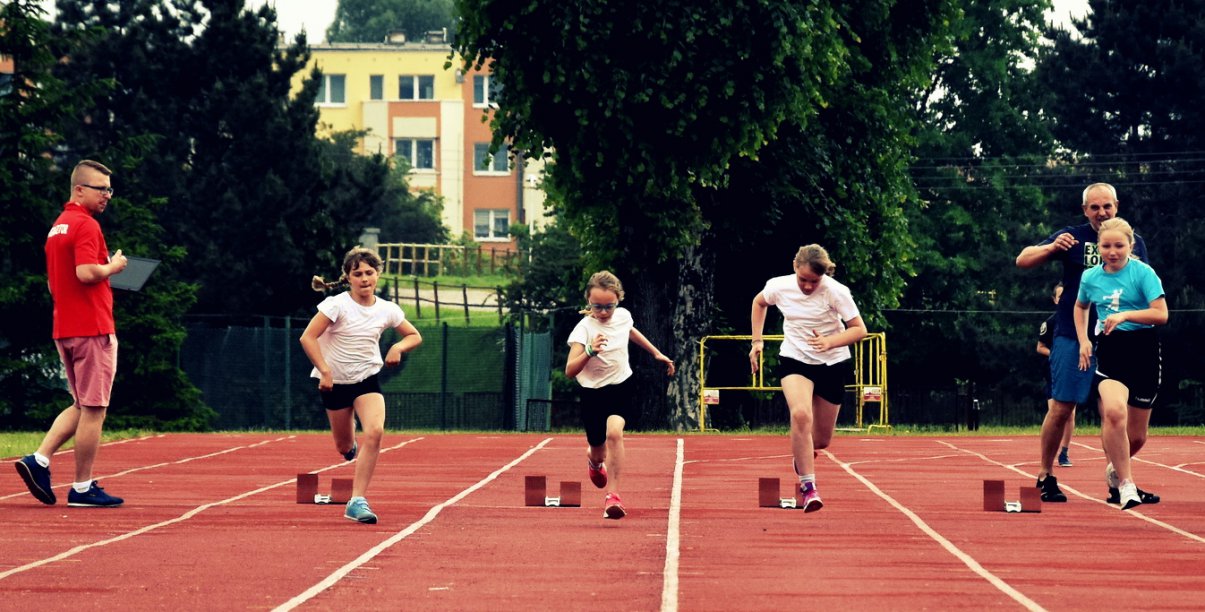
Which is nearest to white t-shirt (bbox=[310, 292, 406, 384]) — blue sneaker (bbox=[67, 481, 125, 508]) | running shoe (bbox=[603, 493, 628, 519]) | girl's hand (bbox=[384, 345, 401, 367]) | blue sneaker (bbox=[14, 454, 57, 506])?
girl's hand (bbox=[384, 345, 401, 367])

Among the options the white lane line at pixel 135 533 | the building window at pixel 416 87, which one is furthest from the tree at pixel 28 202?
the building window at pixel 416 87

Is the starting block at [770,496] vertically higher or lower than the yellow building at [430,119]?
lower

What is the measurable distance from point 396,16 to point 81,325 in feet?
341

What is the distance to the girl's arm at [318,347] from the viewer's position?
1107 centimetres

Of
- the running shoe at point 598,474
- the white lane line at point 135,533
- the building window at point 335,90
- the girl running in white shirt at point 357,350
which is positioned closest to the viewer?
the white lane line at point 135,533

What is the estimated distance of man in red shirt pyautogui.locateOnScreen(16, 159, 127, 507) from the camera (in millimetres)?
11680

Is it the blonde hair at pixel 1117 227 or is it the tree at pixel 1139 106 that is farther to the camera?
the tree at pixel 1139 106

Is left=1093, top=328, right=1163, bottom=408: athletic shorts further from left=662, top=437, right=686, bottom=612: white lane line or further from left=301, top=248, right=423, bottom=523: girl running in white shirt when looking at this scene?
left=301, top=248, right=423, bottom=523: girl running in white shirt

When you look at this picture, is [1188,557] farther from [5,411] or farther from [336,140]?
[336,140]

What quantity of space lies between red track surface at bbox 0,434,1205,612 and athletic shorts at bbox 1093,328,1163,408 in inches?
31.7

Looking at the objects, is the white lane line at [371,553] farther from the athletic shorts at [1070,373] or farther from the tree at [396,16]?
the tree at [396,16]

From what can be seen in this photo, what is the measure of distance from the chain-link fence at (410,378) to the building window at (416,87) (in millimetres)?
57907

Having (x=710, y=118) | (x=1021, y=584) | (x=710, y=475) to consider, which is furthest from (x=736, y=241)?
(x=1021, y=584)

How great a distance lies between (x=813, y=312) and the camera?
1198 cm
